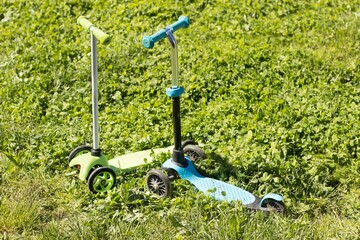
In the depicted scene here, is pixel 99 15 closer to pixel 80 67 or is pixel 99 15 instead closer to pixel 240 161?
pixel 80 67

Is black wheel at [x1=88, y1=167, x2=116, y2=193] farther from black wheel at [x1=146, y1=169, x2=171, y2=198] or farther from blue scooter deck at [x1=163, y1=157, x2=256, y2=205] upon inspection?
blue scooter deck at [x1=163, y1=157, x2=256, y2=205]

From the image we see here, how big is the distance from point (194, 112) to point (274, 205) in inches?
64.3

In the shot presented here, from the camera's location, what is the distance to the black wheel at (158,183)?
4.91 meters

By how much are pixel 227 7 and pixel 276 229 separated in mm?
3943

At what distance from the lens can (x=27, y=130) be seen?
5848 millimetres

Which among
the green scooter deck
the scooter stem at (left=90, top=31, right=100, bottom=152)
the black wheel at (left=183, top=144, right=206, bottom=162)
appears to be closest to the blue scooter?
the black wheel at (left=183, top=144, right=206, bottom=162)

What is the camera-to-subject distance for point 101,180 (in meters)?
5.07

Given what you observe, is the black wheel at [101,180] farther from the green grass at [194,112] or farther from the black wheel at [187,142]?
the black wheel at [187,142]

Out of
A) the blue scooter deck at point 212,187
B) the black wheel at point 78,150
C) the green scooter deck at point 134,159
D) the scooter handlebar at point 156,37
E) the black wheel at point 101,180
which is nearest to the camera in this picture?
the scooter handlebar at point 156,37

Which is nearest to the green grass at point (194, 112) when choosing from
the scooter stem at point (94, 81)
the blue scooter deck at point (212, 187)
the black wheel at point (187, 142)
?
the blue scooter deck at point (212, 187)

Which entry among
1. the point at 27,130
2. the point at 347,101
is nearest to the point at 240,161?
the point at 347,101

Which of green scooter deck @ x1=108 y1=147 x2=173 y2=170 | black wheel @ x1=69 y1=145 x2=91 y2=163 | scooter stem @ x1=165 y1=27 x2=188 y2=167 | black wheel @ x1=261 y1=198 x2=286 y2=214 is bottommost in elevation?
black wheel @ x1=261 y1=198 x2=286 y2=214

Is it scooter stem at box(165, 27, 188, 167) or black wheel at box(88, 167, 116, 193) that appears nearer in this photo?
scooter stem at box(165, 27, 188, 167)

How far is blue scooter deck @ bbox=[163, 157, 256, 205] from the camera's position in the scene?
15.8 ft
